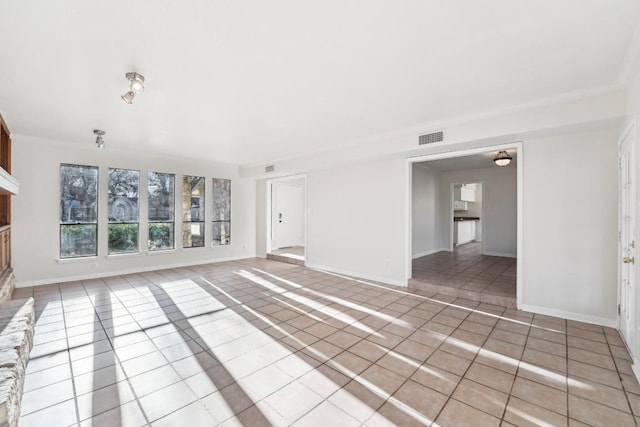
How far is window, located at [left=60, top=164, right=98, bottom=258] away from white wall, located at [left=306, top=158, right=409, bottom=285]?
13.9ft

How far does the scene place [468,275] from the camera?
5266 millimetres

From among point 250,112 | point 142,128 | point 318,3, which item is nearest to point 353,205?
point 250,112

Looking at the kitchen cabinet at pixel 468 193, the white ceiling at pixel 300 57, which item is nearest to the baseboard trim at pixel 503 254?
the kitchen cabinet at pixel 468 193

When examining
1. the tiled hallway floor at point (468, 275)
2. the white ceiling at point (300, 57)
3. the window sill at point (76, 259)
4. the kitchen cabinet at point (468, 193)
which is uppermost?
the white ceiling at point (300, 57)

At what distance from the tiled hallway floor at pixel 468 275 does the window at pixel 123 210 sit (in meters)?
5.69

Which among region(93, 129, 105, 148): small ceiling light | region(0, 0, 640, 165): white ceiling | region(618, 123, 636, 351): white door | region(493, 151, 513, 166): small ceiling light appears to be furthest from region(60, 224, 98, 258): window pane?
region(493, 151, 513, 166): small ceiling light

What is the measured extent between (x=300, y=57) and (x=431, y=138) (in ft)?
8.23

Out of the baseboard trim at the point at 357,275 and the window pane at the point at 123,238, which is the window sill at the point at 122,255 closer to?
the window pane at the point at 123,238

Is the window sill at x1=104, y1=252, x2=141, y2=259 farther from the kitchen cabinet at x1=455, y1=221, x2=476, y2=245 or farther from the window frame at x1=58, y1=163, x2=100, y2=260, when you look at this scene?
the kitchen cabinet at x1=455, y1=221, x2=476, y2=245

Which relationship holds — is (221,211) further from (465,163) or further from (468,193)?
(468,193)

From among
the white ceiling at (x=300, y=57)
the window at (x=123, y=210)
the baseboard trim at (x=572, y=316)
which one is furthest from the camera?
the window at (x=123, y=210)

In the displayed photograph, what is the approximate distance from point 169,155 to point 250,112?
3.59 m

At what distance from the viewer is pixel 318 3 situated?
176cm

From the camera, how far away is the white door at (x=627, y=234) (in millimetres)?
2506
